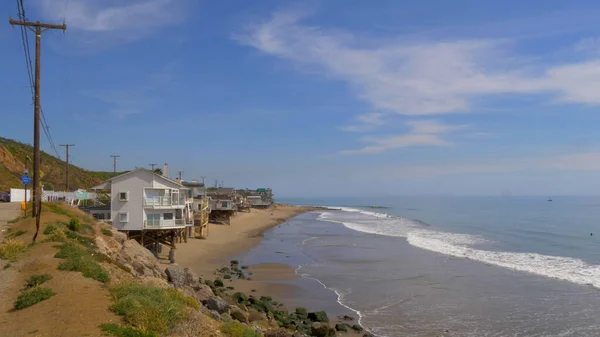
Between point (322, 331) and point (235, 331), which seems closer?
point (235, 331)

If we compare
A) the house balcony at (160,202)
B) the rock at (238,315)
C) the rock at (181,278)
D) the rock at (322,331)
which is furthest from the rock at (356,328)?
the house balcony at (160,202)

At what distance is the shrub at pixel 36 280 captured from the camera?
14.7m

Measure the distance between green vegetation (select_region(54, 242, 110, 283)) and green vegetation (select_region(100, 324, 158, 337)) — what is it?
488 centimetres

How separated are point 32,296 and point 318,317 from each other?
43.7 ft

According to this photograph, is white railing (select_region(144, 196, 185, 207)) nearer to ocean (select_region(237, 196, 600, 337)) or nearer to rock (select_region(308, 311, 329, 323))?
ocean (select_region(237, 196, 600, 337))

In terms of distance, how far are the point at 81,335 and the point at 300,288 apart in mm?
20858

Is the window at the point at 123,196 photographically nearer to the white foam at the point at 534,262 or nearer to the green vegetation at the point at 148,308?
the green vegetation at the point at 148,308

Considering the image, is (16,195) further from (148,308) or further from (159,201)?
(148,308)

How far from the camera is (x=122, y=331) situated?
10.9m

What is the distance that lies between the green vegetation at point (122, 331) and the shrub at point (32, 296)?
3.30 metres

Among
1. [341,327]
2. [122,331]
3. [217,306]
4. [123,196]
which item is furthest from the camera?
[123,196]

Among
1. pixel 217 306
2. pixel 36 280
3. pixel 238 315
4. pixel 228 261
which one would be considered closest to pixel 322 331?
pixel 238 315

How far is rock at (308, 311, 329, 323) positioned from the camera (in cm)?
2292

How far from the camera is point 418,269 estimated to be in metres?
36.5
